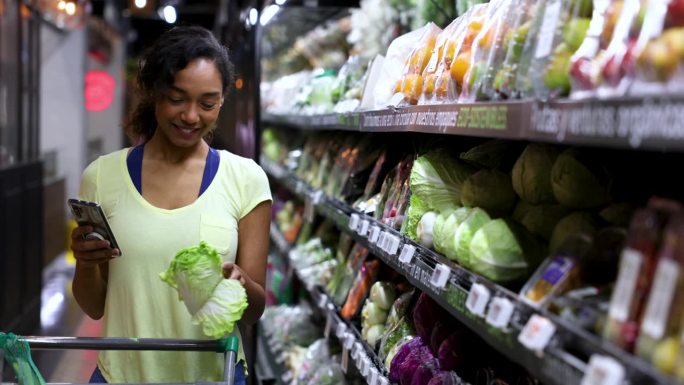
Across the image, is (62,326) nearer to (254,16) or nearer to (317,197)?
(254,16)

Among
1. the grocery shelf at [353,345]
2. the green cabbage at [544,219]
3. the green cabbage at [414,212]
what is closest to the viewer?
the green cabbage at [544,219]

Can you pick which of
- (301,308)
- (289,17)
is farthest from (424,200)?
(289,17)

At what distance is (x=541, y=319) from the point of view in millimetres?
1409

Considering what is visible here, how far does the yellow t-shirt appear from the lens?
229cm

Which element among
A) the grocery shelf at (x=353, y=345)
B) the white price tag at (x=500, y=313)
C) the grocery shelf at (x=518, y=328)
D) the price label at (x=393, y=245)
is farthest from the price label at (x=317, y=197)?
the white price tag at (x=500, y=313)

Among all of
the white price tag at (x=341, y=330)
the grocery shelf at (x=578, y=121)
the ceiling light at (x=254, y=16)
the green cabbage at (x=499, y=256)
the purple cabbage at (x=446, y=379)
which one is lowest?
the white price tag at (x=341, y=330)

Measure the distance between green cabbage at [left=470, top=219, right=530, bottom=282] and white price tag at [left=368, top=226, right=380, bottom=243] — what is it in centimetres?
96

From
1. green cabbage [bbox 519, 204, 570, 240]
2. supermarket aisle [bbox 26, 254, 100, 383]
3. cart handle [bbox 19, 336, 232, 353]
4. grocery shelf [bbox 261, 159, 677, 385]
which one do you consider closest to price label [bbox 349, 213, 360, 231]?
grocery shelf [bbox 261, 159, 677, 385]

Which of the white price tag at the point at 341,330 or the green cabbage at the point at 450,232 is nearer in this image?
the green cabbage at the point at 450,232

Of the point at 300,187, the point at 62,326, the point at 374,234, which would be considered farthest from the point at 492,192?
the point at 62,326

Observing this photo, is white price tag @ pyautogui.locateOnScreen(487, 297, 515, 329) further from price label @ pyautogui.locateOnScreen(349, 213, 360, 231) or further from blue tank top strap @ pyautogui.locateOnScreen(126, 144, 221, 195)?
price label @ pyautogui.locateOnScreen(349, 213, 360, 231)

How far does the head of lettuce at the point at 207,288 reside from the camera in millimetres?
2027

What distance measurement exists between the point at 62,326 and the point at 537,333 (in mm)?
6326

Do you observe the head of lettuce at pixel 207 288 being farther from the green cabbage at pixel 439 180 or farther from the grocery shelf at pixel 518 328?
the green cabbage at pixel 439 180
